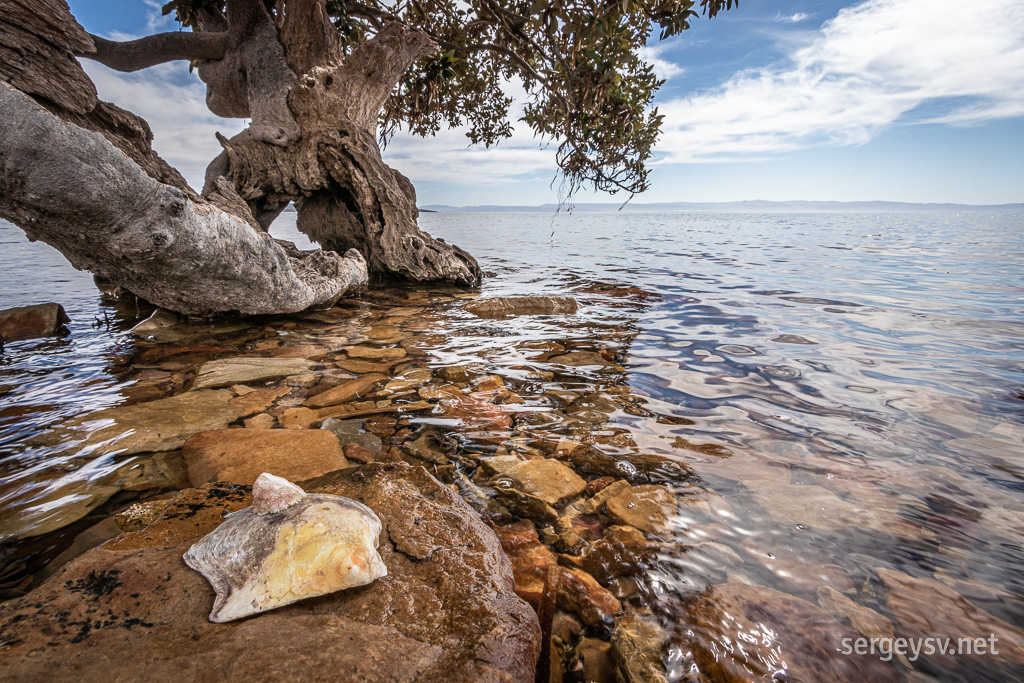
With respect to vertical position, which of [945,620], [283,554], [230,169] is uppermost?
[230,169]

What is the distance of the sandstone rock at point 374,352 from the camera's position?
4.58 metres

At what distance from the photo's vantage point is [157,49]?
7746mm

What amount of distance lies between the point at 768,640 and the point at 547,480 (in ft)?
3.91

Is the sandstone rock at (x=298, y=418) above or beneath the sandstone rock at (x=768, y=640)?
above

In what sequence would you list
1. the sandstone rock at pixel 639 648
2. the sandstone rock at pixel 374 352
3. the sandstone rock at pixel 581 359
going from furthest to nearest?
the sandstone rock at pixel 374 352 → the sandstone rock at pixel 581 359 → the sandstone rock at pixel 639 648

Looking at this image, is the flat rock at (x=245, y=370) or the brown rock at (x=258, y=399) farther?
the flat rock at (x=245, y=370)

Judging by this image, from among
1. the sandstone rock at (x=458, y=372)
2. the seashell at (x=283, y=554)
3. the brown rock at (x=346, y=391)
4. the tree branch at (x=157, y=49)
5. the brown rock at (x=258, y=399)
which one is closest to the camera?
the seashell at (x=283, y=554)

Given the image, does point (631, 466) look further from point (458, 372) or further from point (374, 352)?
point (374, 352)

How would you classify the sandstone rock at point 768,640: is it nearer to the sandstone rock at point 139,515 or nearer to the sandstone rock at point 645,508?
the sandstone rock at point 645,508

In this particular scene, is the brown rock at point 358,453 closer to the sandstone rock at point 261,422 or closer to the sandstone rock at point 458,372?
the sandstone rock at point 261,422

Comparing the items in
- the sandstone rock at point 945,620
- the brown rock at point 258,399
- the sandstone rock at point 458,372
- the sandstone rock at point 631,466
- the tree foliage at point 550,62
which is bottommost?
the sandstone rock at point 945,620

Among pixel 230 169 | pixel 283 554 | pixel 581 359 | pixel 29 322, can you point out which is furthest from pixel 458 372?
pixel 230 169

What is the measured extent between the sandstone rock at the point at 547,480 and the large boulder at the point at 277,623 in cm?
63

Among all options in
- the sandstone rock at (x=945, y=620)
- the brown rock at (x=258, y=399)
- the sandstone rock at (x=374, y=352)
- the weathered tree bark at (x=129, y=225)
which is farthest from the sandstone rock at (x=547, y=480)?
the weathered tree bark at (x=129, y=225)
